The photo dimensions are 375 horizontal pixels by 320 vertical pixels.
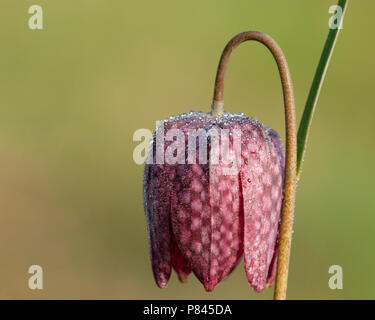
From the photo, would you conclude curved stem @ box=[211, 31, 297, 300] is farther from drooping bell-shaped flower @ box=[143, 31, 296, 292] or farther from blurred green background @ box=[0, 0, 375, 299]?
blurred green background @ box=[0, 0, 375, 299]

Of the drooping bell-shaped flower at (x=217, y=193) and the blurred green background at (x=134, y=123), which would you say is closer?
the drooping bell-shaped flower at (x=217, y=193)

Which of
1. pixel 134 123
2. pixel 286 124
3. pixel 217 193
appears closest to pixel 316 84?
pixel 286 124

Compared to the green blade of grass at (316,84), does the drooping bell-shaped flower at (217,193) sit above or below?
below

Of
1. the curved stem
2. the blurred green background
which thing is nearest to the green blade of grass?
the curved stem

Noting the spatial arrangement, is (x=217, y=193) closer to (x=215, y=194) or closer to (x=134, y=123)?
(x=215, y=194)

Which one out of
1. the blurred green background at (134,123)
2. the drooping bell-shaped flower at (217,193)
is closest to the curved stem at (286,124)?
the drooping bell-shaped flower at (217,193)

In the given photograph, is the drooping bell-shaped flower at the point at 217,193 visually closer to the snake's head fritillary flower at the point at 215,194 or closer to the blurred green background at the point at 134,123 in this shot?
the snake's head fritillary flower at the point at 215,194
